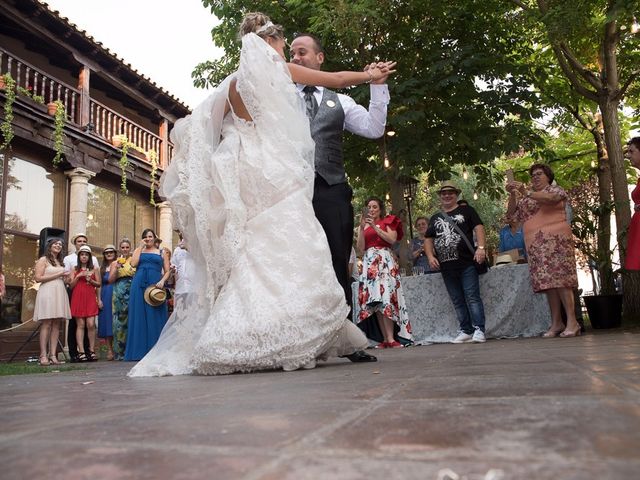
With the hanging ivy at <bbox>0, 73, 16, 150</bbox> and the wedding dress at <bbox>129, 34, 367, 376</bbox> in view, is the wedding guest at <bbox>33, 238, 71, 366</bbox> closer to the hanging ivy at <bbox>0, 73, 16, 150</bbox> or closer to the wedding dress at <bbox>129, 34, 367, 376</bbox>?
the hanging ivy at <bbox>0, 73, 16, 150</bbox>

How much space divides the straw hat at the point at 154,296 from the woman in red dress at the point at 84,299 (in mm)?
1601

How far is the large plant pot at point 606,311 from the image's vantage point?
6910 mm

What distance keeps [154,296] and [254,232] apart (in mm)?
4631

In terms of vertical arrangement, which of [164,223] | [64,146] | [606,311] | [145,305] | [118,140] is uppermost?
[118,140]

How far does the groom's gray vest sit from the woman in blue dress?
4650 mm

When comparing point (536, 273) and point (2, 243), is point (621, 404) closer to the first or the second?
point (536, 273)

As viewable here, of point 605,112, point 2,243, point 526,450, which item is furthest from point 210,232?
point 2,243

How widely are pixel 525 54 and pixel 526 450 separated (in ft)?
33.5

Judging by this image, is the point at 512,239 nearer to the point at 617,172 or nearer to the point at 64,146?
the point at 617,172

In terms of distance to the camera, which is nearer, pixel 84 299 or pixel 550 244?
pixel 550 244

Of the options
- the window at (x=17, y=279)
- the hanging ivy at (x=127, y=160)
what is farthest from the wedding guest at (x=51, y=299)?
the hanging ivy at (x=127, y=160)

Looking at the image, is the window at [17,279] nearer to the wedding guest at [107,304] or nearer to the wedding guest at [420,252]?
the wedding guest at [107,304]

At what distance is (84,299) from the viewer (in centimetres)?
840

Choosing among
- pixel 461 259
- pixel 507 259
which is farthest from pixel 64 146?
pixel 507 259
